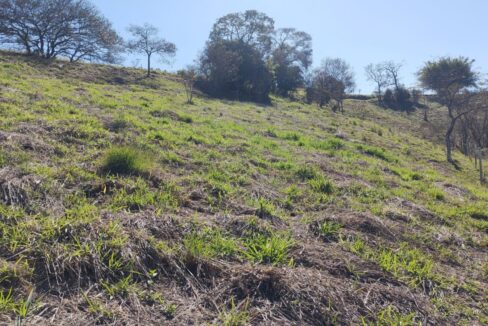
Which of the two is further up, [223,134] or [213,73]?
[213,73]

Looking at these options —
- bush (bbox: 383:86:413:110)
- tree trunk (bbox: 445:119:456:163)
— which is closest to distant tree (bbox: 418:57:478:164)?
tree trunk (bbox: 445:119:456:163)

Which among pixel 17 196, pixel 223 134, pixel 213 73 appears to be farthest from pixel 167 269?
pixel 213 73

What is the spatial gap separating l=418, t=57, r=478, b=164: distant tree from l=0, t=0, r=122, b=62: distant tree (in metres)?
25.4

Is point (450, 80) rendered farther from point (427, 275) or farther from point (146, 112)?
point (427, 275)

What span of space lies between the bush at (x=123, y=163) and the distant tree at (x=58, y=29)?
2705 cm

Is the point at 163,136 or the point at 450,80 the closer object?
the point at 163,136

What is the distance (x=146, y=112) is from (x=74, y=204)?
7.21 metres

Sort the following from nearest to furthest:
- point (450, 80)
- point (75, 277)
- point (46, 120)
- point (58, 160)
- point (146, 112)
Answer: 1. point (75, 277)
2. point (58, 160)
3. point (46, 120)
4. point (146, 112)
5. point (450, 80)

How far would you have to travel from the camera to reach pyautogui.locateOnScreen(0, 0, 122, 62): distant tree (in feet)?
88.9

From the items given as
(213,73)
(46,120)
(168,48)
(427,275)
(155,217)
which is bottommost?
(427,275)

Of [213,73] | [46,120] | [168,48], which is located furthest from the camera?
[168,48]

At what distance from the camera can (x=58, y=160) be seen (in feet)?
15.9

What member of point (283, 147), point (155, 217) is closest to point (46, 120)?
point (155, 217)

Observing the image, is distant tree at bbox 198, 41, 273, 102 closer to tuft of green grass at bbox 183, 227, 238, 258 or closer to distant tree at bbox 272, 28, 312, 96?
distant tree at bbox 272, 28, 312, 96
